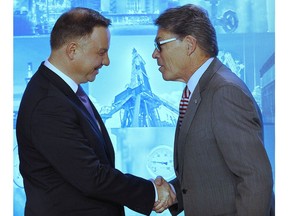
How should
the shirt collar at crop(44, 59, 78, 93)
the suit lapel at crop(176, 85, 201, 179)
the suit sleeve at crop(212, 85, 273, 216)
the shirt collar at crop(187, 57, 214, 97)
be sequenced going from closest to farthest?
the suit sleeve at crop(212, 85, 273, 216) < the suit lapel at crop(176, 85, 201, 179) < the shirt collar at crop(187, 57, 214, 97) < the shirt collar at crop(44, 59, 78, 93)

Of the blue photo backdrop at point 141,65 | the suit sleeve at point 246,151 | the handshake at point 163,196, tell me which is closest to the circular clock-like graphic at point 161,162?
the blue photo backdrop at point 141,65

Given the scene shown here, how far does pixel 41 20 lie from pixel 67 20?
4.05 ft

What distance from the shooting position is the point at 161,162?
385 cm

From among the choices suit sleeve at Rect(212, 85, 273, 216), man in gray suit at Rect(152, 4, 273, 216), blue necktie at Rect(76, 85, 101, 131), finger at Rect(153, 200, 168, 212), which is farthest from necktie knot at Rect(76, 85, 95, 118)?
suit sleeve at Rect(212, 85, 273, 216)

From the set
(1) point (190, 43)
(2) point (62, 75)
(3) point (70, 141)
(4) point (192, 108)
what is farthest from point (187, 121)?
(2) point (62, 75)

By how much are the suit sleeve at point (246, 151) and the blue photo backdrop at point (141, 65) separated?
1563 millimetres

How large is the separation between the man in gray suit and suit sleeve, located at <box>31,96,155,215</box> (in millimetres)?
314

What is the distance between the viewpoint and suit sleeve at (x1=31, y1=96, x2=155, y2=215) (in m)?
2.49

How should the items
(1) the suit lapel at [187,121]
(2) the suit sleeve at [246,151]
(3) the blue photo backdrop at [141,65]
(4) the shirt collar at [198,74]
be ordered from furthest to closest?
(3) the blue photo backdrop at [141,65], (4) the shirt collar at [198,74], (1) the suit lapel at [187,121], (2) the suit sleeve at [246,151]

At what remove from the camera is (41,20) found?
3.84 metres

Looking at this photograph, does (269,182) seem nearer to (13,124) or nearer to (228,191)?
(228,191)

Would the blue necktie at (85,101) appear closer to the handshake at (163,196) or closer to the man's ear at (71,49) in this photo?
the man's ear at (71,49)

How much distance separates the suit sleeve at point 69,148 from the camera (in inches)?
98.0

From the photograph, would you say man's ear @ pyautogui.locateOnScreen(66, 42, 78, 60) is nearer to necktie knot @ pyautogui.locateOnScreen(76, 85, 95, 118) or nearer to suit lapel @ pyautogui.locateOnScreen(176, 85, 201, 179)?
necktie knot @ pyautogui.locateOnScreen(76, 85, 95, 118)
